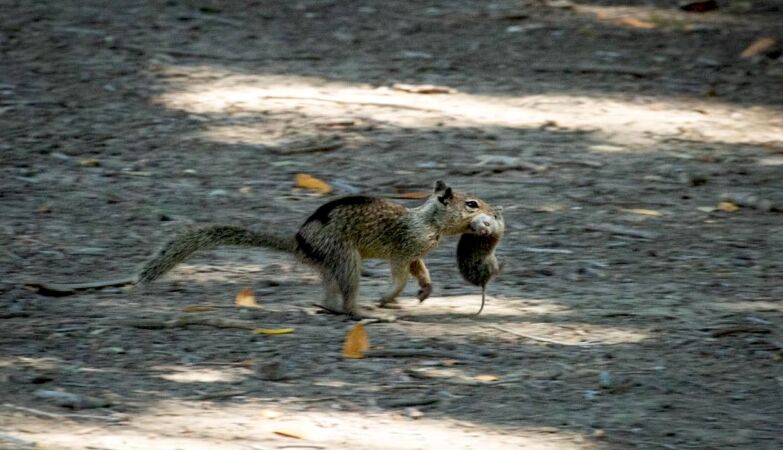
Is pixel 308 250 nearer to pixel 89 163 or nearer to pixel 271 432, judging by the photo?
pixel 271 432

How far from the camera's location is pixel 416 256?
19.7 feet

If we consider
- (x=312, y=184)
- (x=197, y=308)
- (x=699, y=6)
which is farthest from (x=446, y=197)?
(x=699, y=6)

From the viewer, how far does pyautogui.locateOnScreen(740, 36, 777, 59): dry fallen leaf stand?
10.8 meters

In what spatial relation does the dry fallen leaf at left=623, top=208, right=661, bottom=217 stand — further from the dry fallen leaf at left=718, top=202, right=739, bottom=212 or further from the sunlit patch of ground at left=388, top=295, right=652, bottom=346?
the sunlit patch of ground at left=388, top=295, right=652, bottom=346

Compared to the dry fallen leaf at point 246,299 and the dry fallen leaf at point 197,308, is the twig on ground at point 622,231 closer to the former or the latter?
the dry fallen leaf at point 246,299

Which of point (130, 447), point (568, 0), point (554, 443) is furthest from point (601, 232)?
point (568, 0)

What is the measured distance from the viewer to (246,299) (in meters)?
6.19

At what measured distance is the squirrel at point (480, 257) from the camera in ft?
20.0

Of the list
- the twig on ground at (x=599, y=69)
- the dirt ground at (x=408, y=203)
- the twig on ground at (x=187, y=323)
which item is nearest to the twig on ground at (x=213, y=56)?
the dirt ground at (x=408, y=203)

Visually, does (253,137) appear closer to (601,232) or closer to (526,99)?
(526,99)

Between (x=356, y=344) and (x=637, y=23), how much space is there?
6.59m

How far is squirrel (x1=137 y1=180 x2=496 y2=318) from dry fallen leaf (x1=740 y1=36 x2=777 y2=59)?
17.6 ft

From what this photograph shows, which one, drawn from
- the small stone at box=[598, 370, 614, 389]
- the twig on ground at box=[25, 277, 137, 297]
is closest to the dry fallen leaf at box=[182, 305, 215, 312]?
the twig on ground at box=[25, 277, 137, 297]

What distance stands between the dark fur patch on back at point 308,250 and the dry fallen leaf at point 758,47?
19.2 feet
